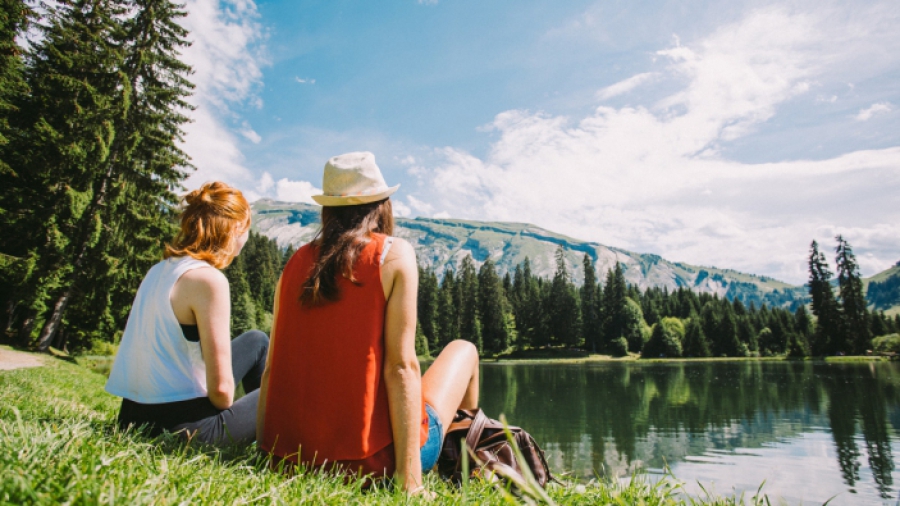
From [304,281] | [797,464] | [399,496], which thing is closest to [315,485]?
[399,496]

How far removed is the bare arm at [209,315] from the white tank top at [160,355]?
5cm

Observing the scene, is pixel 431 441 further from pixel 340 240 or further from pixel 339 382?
pixel 340 240

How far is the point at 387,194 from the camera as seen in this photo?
103 inches

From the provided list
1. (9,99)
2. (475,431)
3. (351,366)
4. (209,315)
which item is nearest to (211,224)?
(209,315)

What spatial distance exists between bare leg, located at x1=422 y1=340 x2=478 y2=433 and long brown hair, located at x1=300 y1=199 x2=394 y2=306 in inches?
30.8

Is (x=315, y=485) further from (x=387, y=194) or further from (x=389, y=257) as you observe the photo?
(x=387, y=194)

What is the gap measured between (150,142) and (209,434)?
63.8 ft

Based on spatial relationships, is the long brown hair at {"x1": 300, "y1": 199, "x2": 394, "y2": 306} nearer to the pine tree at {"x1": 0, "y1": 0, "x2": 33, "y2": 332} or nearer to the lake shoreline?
the pine tree at {"x1": 0, "y1": 0, "x2": 33, "y2": 332}

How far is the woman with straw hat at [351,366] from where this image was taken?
2.18 meters

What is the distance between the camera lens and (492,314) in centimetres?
7569

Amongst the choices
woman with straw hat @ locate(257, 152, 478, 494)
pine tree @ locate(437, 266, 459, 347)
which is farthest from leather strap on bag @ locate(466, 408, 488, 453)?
pine tree @ locate(437, 266, 459, 347)

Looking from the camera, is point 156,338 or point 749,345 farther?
point 749,345

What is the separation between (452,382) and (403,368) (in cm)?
64

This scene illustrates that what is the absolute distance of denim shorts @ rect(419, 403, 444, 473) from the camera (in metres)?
2.43
